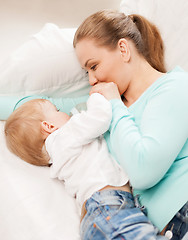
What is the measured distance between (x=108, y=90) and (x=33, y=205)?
1.51ft

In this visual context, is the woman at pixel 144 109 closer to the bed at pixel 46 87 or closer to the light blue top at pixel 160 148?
the light blue top at pixel 160 148

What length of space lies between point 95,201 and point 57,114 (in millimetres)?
354

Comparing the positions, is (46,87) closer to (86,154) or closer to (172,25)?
(86,154)

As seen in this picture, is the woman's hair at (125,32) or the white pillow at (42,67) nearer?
the woman's hair at (125,32)

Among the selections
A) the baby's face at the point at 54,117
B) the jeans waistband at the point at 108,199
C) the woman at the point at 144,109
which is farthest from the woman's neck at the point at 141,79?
the jeans waistband at the point at 108,199

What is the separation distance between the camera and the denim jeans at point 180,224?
0.84 metres

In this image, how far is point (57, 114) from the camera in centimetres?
109

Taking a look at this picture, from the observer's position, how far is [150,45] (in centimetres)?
120

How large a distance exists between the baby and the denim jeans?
5cm

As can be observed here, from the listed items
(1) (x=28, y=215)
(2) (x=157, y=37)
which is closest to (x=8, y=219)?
(1) (x=28, y=215)

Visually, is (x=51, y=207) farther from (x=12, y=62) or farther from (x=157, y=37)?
(x=157, y=37)

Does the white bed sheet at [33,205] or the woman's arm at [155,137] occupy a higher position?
the woman's arm at [155,137]

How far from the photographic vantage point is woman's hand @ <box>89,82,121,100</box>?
1.05 metres

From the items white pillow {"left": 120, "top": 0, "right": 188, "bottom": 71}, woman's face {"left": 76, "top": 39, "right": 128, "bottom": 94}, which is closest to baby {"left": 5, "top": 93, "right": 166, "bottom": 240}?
woman's face {"left": 76, "top": 39, "right": 128, "bottom": 94}
